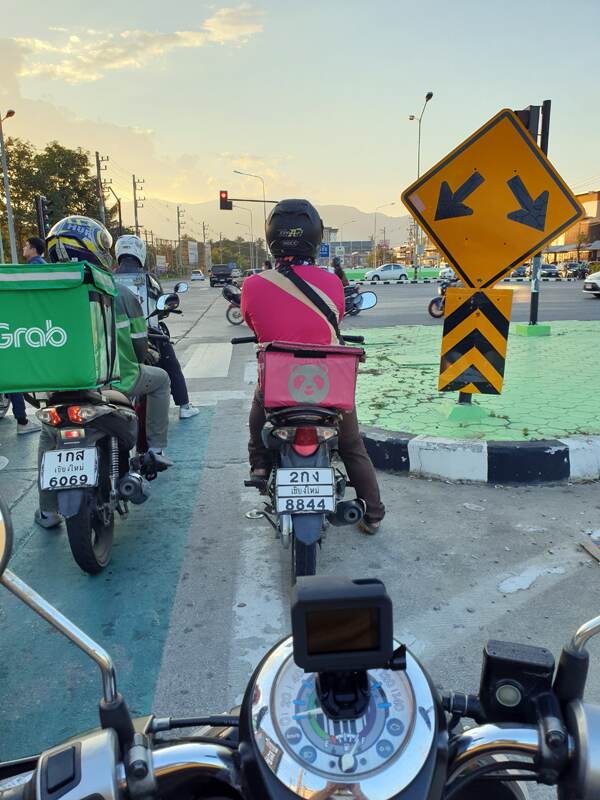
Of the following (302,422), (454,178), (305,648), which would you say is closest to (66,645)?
(302,422)

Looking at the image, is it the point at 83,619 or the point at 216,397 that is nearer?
the point at 83,619

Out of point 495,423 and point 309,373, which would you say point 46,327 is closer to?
point 309,373

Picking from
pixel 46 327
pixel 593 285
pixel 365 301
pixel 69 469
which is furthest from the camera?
pixel 593 285

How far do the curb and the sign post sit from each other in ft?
2.46

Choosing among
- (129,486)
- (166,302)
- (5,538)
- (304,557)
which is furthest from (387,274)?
(5,538)

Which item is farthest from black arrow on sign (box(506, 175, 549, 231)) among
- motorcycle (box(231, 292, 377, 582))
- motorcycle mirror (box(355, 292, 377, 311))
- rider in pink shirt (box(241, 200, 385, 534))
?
motorcycle (box(231, 292, 377, 582))

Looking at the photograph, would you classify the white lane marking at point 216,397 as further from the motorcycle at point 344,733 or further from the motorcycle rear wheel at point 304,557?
the motorcycle at point 344,733

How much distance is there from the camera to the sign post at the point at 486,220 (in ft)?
14.7

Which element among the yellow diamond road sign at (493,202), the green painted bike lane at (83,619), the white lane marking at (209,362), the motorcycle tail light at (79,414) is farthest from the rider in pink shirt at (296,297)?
the white lane marking at (209,362)

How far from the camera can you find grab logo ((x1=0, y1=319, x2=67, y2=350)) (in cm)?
279

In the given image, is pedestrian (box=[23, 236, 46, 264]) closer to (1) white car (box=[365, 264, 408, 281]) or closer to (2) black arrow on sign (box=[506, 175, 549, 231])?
(2) black arrow on sign (box=[506, 175, 549, 231])

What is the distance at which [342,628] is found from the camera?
2.83 feet

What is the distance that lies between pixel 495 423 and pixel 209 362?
581cm

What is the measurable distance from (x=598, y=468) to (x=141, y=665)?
3.30 m
